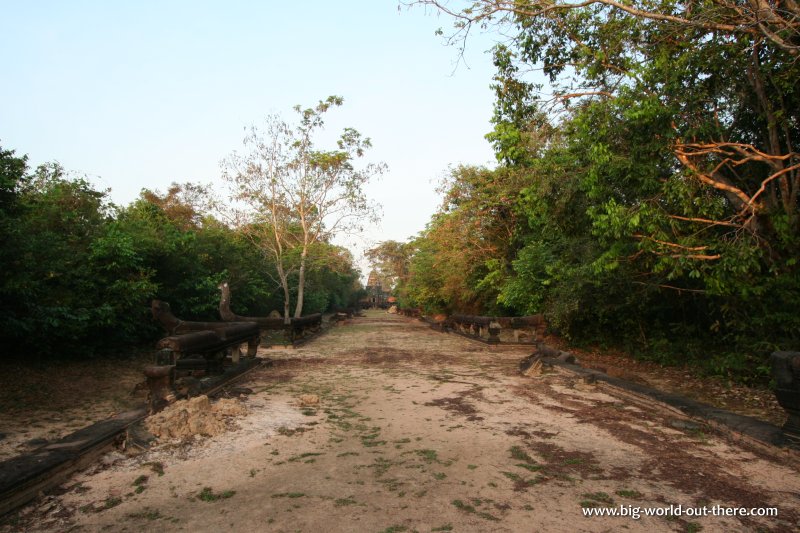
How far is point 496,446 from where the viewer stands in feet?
13.3

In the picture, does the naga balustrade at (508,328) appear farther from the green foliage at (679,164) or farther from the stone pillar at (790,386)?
the stone pillar at (790,386)

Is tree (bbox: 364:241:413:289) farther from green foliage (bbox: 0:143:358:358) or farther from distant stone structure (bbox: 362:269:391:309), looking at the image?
distant stone structure (bbox: 362:269:391:309)

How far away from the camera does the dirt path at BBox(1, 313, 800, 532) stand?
8.77 ft

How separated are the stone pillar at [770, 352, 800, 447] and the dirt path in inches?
13.8

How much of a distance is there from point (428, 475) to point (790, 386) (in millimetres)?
2982

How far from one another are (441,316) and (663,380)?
2088cm

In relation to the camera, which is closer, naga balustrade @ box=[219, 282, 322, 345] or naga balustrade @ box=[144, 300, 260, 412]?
naga balustrade @ box=[144, 300, 260, 412]

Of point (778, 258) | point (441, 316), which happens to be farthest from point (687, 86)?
point (441, 316)

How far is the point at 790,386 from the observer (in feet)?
12.4

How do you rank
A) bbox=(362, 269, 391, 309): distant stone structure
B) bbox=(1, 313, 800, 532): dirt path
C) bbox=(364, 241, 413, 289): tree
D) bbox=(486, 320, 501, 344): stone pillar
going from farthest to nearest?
1. bbox=(362, 269, 391, 309): distant stone structure
2. bbox=(364, 241, 413, 289): tree
3. bbox=(486, 320, 501, 344): stone pillar
4. bbox=(1, 313, 800, 532): dirt path

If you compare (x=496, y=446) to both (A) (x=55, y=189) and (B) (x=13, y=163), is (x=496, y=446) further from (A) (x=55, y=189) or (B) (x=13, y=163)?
(A) (x=55, y=189)

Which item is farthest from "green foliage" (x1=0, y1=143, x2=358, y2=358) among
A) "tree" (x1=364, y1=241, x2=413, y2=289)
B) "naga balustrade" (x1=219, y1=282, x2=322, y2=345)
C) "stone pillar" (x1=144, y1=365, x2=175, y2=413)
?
"tree" (x1=364, y1=241, x2=413, y2=289)

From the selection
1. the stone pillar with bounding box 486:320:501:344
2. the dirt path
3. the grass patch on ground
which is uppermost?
the stone pillar with bounding box 486:320:501:344

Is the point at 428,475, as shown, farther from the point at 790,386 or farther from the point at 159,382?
the point at 159,382
